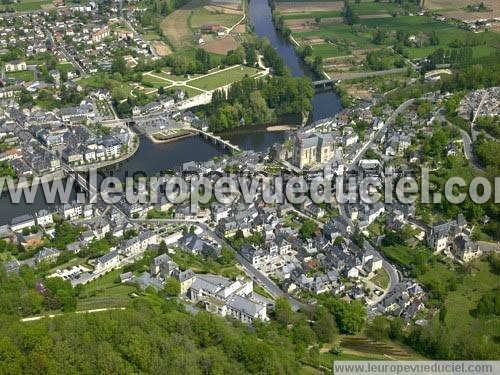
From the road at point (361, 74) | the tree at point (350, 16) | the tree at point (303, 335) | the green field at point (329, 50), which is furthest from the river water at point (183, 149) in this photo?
the tree at point (350, 16)

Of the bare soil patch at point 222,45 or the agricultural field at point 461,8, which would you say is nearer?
the bare soil patch at point 222,45

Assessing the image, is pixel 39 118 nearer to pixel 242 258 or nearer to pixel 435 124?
pixel 242 258

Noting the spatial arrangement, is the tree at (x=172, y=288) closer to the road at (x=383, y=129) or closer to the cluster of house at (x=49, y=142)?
the road at (x=383, y=129)

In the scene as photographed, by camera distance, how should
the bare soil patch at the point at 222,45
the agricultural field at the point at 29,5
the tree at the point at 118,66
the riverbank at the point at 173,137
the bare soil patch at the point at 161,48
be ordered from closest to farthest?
the riverbank at the point at 173,137 → the tree at the point at 118,66 → the bare soil patch at the point at 161,48 → the bare soil patch at the point at 222,45 → the agricultural field at the point at 29,5

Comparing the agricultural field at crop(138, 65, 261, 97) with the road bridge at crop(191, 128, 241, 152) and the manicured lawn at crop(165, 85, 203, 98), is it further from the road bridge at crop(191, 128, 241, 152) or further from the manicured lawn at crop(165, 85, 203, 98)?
the road bridge at crop(191, 128, 241, 152)

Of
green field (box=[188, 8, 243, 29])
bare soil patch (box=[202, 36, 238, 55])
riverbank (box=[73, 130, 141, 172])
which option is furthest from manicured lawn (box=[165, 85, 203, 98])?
green field (box=[188, 8, 243, 29])

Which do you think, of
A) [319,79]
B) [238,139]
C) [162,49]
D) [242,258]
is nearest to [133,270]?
[242,258]

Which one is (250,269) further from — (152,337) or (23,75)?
(23,75)
